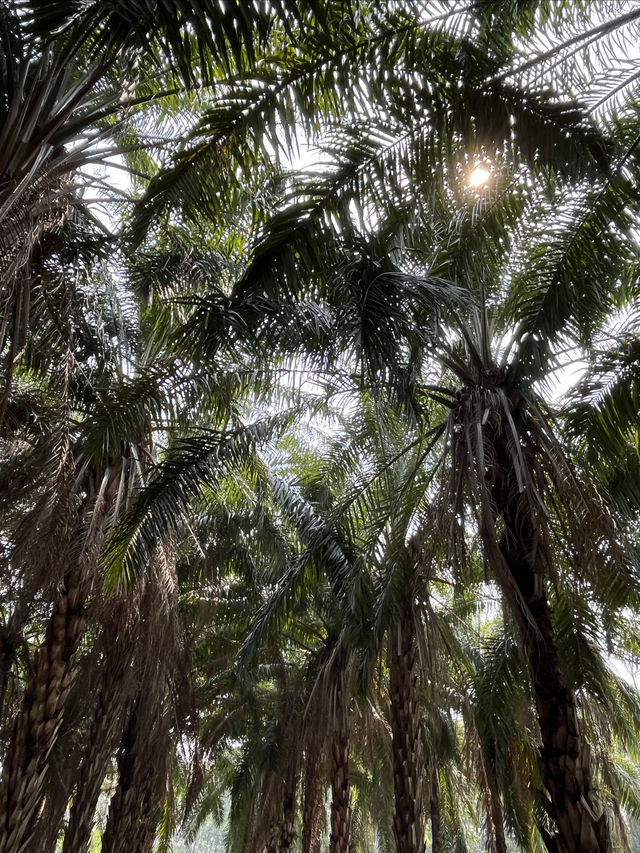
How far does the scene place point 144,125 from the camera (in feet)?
25.2

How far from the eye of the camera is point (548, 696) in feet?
16.8

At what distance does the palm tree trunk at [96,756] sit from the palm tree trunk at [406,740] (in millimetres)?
3006

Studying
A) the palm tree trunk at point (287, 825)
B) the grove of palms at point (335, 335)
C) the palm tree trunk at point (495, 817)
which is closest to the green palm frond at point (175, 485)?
the grove of palms at point (335, 335)

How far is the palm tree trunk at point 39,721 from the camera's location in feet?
18.9

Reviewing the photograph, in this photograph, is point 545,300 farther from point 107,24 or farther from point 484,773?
point 484,773

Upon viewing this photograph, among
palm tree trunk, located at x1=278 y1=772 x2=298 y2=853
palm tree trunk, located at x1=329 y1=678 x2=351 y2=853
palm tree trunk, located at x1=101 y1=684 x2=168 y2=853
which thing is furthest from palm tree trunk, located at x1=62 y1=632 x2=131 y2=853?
palm tree trunk, located at x1=278 y1=772 x2=298 y2=853

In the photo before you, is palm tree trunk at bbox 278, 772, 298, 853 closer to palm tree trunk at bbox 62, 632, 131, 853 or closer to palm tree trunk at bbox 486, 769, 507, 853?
palm tree trunk at bbox 486, 769, 507, 853

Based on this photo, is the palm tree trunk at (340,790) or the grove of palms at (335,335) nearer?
the grove of palms at (335,335)

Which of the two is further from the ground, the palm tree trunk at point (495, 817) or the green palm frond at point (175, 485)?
the green palm frond at point (175, 485)

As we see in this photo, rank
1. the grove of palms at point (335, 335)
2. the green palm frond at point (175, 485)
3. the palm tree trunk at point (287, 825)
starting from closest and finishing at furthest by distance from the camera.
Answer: the grove of palms at point (335, 335) → the green palm frond at point (175, 485) → the palm tree trunk at point (287, 825)

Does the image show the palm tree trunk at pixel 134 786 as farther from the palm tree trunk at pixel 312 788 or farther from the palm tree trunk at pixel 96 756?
the palm tree trunk at pixel 312 788

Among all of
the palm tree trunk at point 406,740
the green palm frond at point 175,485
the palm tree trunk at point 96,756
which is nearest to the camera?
the green palm frond at point 175,485

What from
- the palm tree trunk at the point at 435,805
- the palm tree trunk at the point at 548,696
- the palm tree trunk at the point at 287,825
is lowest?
the palm tree trunk at the point at 548,696

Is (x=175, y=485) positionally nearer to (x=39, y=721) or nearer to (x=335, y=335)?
(x=335, y=335)
